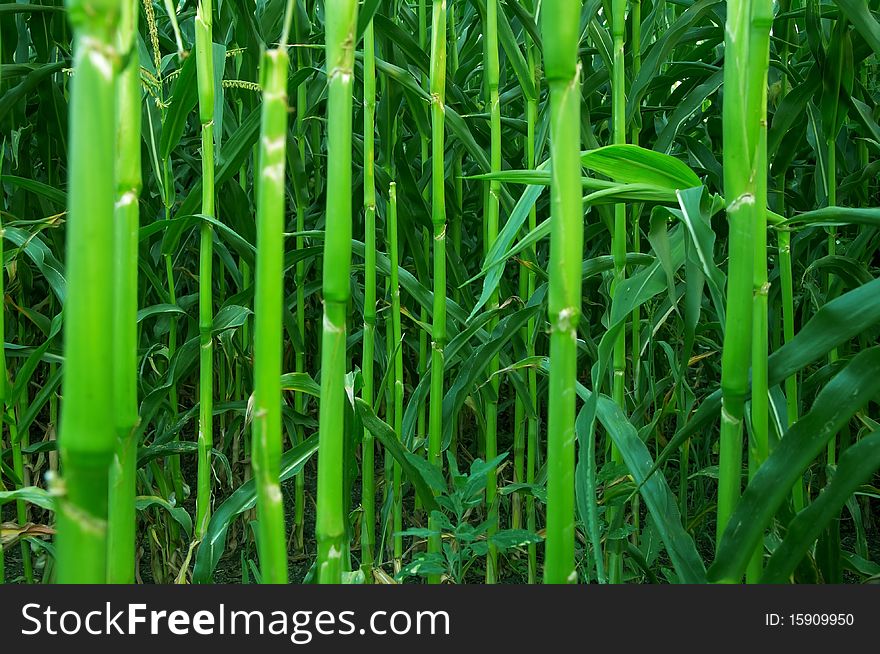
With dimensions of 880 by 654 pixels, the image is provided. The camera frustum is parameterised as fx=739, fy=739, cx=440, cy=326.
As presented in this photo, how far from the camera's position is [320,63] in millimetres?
1795

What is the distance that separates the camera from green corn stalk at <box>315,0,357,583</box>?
53 cm

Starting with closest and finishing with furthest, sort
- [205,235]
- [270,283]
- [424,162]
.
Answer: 1. [270,283]
2. [205,235]
3. [424,162]

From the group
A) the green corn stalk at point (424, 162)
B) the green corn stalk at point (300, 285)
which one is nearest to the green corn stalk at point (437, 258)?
the green corn stalk at point (424, 162)

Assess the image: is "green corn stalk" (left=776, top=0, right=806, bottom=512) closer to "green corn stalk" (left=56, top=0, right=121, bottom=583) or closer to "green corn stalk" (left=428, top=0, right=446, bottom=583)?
"green corn stalk" (left=428, top=0, right=446, bottom=583)

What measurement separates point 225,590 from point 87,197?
369 millimetres

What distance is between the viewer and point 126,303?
0.55 m

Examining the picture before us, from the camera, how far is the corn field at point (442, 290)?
0.49 metres

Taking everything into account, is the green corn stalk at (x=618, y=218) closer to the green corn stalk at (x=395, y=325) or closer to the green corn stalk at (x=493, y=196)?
the green corn stalk at (x=493, y=196)

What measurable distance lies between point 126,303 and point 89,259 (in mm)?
202

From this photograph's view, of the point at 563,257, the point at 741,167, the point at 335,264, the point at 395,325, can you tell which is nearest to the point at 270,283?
the point at 335,264

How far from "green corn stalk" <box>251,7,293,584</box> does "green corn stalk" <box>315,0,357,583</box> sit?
0.06m

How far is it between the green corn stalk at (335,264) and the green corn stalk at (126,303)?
0.14m

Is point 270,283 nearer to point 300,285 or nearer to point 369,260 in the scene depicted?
point 369,260

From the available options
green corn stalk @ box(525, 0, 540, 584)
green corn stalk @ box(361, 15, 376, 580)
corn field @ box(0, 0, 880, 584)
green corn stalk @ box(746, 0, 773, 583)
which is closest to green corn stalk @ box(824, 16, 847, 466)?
corn field @ box(0, 0, 880, 584)
